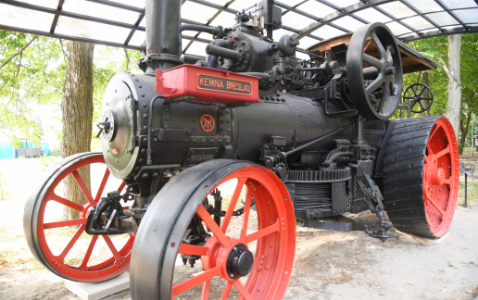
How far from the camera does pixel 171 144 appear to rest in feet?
7.54

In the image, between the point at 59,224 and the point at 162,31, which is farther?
the point at 59,224

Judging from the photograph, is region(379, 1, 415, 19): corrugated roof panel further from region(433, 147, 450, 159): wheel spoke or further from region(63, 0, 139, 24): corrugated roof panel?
region(63, 0, 139, 24): corrugated roof panel

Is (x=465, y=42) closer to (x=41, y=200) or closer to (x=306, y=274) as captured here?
(x=306, y=274)

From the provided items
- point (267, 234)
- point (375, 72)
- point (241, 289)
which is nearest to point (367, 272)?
point (267, 234)

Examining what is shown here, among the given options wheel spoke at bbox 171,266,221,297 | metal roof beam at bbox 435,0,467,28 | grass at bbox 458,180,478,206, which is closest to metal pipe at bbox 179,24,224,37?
wheel spoke at bbox 171,266,221,297

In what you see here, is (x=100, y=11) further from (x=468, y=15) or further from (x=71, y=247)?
(x=468, y=15)

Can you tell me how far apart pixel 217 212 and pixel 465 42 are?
15.4 meters

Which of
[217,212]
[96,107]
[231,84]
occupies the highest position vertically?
[96,107]

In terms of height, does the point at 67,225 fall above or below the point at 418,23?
below

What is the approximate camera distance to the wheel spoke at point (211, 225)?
1.86m

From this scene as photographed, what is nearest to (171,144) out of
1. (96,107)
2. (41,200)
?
(41,200)

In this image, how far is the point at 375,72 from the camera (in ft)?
13.2

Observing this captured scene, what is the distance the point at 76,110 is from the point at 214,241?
143 inches

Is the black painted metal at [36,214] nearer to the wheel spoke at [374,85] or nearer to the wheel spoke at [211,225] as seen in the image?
the wheel spoke at [211,225]
